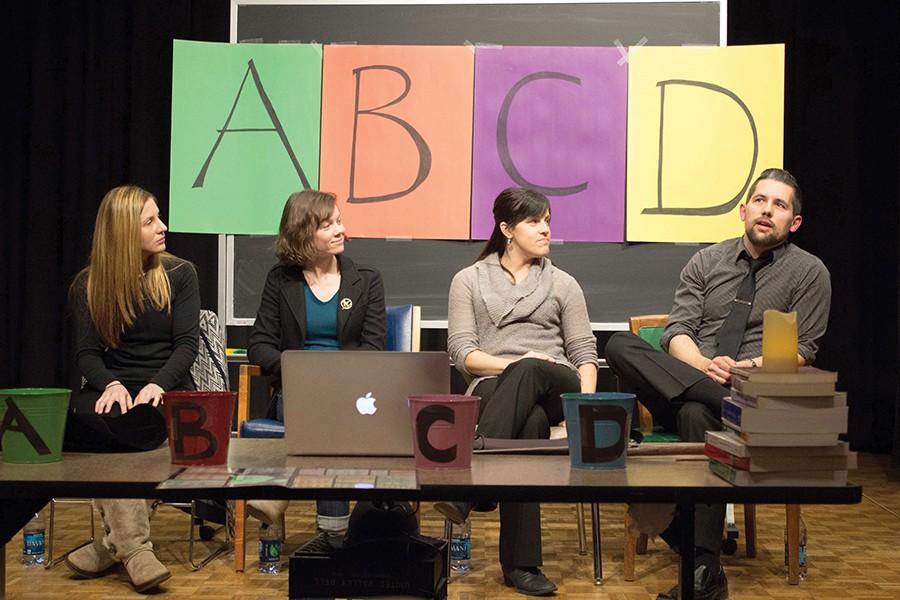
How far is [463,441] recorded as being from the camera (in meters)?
1.52

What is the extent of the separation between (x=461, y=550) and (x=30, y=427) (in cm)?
174

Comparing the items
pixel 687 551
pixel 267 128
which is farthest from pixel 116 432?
pixel 267 128

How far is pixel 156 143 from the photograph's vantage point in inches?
190

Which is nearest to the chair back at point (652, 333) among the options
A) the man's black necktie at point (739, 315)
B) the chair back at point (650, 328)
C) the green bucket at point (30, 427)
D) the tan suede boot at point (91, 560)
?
the chair back at point (650, 328)

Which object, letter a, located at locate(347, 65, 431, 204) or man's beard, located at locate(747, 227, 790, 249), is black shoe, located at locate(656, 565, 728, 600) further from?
letter a, located at locate(347, 65, 431, 204)

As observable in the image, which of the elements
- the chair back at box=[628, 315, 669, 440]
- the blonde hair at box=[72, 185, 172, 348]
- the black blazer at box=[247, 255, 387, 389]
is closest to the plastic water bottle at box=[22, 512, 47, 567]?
the blonde hair at box=[72, 185, 172, 348]

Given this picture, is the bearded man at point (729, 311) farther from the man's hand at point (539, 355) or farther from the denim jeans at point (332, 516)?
the denim jeans at point (332, 516)

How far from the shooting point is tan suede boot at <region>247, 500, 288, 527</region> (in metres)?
2.97

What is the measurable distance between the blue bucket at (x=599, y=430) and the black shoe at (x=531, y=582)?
51.5 inches

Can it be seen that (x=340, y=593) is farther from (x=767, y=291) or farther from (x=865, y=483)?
(x=865, y=483)

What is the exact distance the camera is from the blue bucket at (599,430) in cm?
153

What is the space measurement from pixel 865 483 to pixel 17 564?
3.48 metres

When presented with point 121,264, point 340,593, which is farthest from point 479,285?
point 340,593

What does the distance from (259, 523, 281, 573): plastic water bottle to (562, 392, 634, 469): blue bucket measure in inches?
68.8
